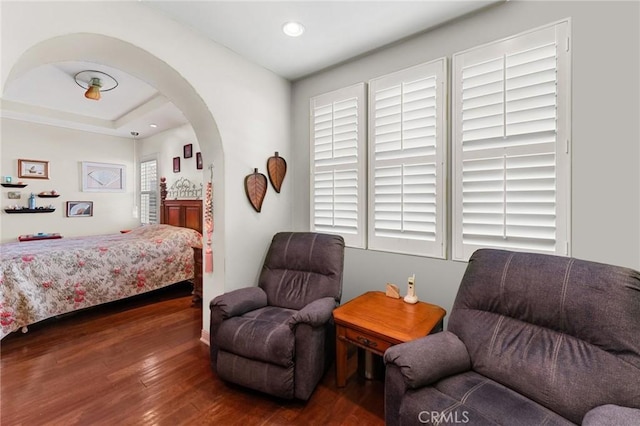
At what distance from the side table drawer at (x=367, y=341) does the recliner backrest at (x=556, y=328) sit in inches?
16.1

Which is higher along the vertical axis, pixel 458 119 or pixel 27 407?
pixel 458 119

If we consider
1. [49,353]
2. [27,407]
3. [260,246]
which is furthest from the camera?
[260,246]

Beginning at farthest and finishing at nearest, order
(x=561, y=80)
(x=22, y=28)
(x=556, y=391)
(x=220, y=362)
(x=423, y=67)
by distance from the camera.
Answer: (x=423, y=67)
(x=220, y=362)
(x=561, y=80)
(x=22, y=28)
(x=556, y=391)

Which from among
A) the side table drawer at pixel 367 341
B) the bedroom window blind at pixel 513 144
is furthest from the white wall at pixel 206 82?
the bedroom window blind at pixel 513 144

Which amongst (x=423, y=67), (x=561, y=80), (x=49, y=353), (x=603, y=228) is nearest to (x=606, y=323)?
(x=603, y=228)

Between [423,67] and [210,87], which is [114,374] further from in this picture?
[423,67]

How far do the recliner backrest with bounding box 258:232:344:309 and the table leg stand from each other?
35 cm

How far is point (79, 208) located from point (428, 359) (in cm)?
634

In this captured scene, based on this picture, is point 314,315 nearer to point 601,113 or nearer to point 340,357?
point 340,357

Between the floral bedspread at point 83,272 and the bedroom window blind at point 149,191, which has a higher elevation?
the bedroom window blind at point 149,191

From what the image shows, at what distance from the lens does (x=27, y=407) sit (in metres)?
1.73

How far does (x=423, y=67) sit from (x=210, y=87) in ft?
5.55

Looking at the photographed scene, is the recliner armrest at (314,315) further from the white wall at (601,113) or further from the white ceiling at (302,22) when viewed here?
the white ceiling at (302,22)

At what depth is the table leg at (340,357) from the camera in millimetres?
1809
